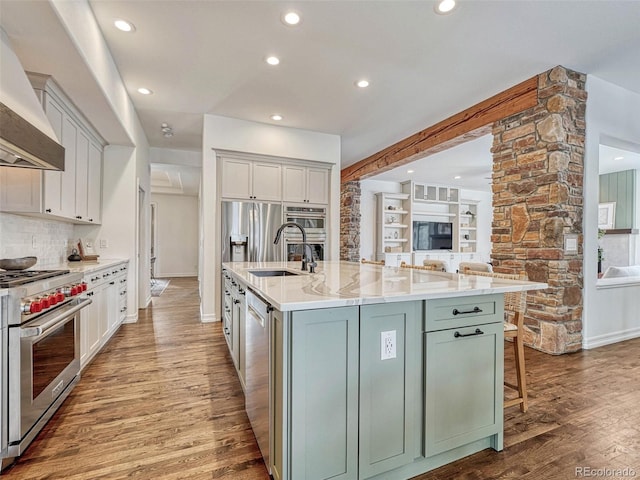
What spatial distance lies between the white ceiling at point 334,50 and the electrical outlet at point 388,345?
2362mm

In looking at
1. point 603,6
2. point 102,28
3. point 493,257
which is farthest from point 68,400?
point 603,6

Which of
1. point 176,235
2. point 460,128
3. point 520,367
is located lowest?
point 520,367

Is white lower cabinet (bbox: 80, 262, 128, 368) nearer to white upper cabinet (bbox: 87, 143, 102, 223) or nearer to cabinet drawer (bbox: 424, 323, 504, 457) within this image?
white upper cabinet (bbox: 87, 143, 102, 223)

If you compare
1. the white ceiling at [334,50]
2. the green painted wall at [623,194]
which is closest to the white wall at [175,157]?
the white ceiling at [334,50]

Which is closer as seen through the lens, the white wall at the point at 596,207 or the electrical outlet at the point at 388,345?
the electrical outlet at the point at 388,345

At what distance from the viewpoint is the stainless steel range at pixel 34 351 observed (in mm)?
1607

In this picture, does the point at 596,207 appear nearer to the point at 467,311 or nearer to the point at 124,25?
the point at 467,311

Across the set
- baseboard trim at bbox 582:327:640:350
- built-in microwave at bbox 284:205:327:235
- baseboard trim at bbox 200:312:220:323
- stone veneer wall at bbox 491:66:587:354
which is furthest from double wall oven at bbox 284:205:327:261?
baseboard trim at bbox 582:327:640:350

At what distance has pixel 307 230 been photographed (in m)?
5.13

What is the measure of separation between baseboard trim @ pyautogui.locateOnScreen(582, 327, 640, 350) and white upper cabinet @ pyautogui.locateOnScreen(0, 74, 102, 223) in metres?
5.47

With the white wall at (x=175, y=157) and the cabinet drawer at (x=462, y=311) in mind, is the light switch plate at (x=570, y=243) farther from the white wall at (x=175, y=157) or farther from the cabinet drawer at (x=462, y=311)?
the white wall at (x=175, y=157)

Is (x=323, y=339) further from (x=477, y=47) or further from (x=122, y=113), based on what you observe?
(x=122, y=113)

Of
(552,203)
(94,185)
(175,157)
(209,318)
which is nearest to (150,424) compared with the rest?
(209,318)

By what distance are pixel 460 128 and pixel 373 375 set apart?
399cm
